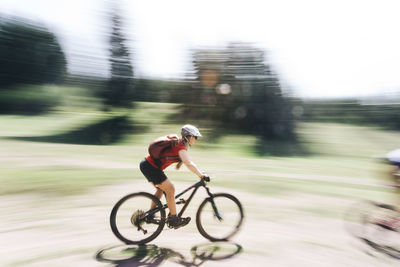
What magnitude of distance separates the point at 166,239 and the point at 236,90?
24779 millimetres

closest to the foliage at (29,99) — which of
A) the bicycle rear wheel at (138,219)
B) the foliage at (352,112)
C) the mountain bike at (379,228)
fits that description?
the foliage at (352,112)

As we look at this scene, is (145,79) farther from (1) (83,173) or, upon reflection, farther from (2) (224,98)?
(1) (83,173)

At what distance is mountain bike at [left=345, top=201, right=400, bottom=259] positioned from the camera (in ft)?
17.3

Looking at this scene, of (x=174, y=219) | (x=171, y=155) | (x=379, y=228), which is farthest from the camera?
(x=379, y=228)

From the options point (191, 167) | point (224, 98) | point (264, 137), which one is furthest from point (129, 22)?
point (191, 167)

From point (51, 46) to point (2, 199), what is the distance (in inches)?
1384

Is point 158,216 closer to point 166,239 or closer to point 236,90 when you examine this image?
point 166,239

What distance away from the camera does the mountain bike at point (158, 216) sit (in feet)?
16.1

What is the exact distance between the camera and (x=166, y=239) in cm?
520

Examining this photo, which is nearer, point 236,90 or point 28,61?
point 236,90

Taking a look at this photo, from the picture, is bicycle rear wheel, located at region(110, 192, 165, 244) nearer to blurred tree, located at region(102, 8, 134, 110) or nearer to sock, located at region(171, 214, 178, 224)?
sock, located at region(171, 214, 178, 224)

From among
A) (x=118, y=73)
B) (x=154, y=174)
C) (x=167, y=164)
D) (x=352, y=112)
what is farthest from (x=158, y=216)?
(x=352, y=112)

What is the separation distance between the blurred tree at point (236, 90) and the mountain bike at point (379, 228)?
22004mm

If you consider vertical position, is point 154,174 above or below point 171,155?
below
